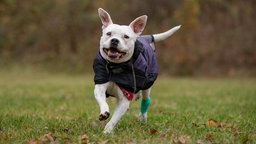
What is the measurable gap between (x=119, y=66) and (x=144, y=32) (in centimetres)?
1950

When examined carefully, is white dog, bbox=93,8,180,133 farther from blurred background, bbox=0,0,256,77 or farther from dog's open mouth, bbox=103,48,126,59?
blurred background, bbox=0,0,256,77

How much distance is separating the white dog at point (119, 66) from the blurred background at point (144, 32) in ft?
59.3

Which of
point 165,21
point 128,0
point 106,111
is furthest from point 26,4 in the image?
point 106,111

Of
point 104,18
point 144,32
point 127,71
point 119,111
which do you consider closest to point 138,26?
point 104,18

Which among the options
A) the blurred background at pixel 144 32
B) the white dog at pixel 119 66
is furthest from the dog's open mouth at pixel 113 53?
the blurred background at pixel 144 32

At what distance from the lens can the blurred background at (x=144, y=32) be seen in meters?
24.1

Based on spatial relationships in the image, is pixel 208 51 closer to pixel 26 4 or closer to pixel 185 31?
pixel 185 31

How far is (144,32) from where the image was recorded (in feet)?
81.9

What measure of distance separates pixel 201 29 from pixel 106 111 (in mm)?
20666

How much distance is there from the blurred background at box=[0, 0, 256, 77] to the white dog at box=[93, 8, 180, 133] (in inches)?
712

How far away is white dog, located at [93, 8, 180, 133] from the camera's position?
542 centimetres

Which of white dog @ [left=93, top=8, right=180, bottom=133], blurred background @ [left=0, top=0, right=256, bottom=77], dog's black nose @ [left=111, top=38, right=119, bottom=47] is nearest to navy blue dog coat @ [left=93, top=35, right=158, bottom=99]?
white dog @ [left=93, top=8, right=180, bottom=133]

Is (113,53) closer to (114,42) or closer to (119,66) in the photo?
(114,42)

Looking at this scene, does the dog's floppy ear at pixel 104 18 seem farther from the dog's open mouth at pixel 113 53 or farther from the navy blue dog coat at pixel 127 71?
the dog's open mouth at pixel 113 53
